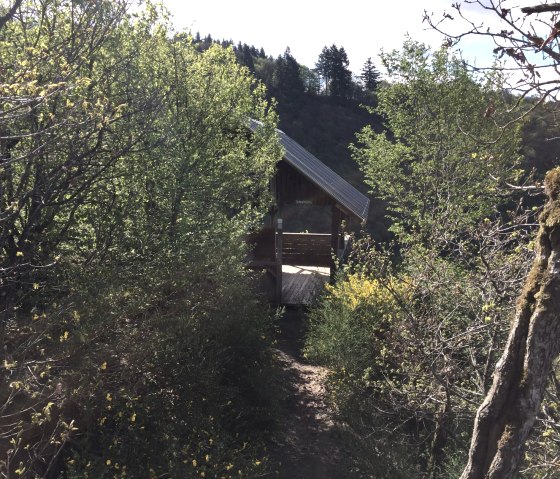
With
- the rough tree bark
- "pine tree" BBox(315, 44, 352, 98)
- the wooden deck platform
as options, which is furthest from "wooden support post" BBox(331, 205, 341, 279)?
"pine tree" BBox(315, 44, 352, 98)

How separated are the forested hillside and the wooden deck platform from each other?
3147 mm

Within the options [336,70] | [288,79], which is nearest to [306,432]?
[288,79]

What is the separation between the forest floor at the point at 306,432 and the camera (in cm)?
643

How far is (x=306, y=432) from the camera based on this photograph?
24.1ft

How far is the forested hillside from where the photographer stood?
3.75 meters

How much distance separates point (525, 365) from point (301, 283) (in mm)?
11683

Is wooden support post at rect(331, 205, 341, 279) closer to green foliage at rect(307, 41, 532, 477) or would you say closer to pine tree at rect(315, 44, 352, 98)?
green foliage at rect(307, 41, 532, 477)

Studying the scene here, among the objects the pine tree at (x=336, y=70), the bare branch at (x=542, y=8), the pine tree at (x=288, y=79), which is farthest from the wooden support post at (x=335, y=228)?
the pine tree at (x=336, y=70)

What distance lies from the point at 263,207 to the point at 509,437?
25.8 feet

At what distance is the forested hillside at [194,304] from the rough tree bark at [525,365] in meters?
0.01

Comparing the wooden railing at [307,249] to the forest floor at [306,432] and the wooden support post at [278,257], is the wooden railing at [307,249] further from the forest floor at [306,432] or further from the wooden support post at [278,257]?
the forest floor at [306,432]

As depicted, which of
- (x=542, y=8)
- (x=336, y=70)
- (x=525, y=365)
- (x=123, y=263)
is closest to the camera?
(x=542, y=8)

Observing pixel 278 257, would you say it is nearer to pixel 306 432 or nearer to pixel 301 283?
pixel 301 283

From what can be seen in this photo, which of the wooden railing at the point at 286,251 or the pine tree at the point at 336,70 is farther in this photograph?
the pine tree at the point at 336,70
